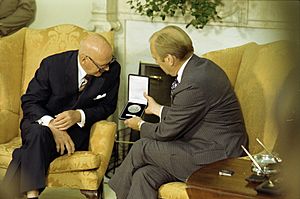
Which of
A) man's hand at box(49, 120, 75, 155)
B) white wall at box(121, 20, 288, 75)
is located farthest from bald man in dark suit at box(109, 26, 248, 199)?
white wall at box(121, 20, 288, 75)

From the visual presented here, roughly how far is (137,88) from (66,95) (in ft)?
1.53

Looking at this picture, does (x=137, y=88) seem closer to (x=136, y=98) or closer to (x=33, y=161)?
(x=136, y=98)

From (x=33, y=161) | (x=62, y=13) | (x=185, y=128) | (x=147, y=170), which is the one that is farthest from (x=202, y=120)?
(x=62, y=13)

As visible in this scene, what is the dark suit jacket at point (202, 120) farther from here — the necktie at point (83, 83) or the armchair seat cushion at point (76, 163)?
the necktie at point (83, 83)

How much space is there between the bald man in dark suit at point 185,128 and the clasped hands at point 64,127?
38cm

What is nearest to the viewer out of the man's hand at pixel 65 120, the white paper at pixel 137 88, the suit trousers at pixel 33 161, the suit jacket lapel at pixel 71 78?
the suit trousers at pixel 33 161

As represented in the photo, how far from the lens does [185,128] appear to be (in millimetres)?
2732

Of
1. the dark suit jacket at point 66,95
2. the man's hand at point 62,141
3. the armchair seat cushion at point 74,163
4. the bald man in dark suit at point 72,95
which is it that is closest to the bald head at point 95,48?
the bald man in dark suit at point 72,95

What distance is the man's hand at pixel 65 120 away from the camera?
10.1 ft

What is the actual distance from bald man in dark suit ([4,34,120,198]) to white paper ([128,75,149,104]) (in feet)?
0.50

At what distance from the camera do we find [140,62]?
4270 mm

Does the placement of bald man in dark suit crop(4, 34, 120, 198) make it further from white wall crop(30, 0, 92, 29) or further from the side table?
white wall crop(30, 0, 92, 29)

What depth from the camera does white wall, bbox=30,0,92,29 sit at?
4.38 meters

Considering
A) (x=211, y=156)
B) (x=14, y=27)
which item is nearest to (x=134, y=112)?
(x=211, y=156)
